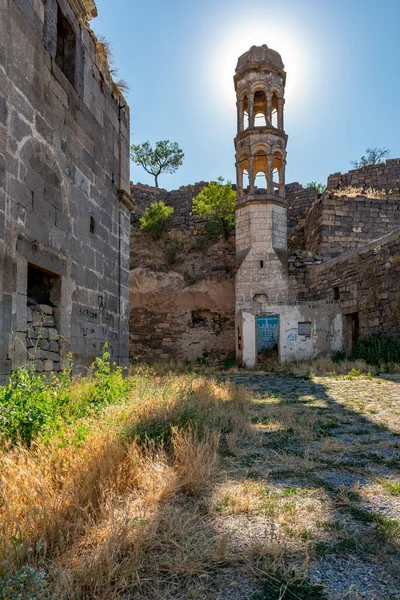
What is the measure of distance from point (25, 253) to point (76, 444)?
304cm

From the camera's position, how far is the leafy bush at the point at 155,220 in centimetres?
2100

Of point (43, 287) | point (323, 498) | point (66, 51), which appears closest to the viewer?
point (323, 498)

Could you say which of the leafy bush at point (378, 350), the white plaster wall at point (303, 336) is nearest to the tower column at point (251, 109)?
the white plaster wall at point (303, 336)

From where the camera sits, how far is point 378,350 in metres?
12.4

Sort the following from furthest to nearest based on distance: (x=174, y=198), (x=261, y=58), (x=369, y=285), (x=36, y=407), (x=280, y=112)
A: (x=174, y=198), (x=280, y=112), (x=261, y=58), (x=369, y=285), (x=36, y=407)

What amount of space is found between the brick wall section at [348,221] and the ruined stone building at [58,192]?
11193 mm

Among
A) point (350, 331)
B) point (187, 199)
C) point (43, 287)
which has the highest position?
point (187, 199)

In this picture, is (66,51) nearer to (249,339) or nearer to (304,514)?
(304,514)

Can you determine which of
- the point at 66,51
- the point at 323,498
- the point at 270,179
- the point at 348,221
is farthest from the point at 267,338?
the point at 323,498

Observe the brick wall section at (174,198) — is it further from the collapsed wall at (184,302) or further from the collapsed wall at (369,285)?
the collapsed wall at (369,285)

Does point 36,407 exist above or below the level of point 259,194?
below

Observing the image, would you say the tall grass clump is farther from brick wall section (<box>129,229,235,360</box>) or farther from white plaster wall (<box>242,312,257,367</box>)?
brick wall section (<box>129,229,235,360</box>)

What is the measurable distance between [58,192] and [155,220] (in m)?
14.8

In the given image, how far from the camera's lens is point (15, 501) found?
2283 mm
